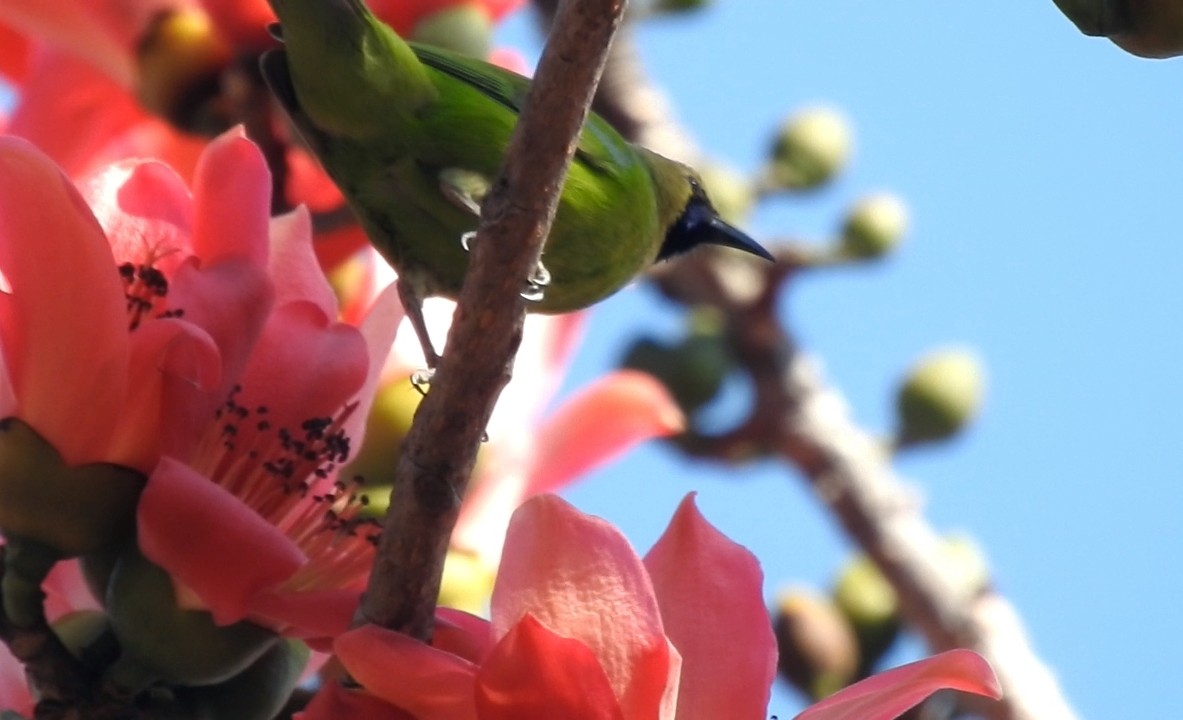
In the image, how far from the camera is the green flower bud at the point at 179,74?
164 centimetres

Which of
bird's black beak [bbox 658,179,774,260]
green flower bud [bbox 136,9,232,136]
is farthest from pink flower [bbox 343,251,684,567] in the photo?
bird's black beak [bbox 658,179,774,260]

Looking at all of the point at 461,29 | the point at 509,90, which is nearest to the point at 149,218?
the point at 461,29

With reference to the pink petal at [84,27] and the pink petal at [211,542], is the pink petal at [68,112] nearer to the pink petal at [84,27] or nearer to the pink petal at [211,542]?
the pink petal at [84,27]

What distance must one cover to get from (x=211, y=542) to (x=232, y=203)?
22 cm

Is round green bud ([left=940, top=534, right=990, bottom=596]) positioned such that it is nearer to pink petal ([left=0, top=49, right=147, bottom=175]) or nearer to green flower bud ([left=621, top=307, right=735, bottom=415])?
green flower bud ([left=621, top=307, right=735, bottom=415])

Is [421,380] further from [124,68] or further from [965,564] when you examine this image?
[965,564]

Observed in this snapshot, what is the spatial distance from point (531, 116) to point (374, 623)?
27cm

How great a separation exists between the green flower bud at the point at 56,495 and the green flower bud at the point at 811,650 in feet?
4.25

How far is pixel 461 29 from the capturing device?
1.75 metres

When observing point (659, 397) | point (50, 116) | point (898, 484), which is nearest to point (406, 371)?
point (659, 397)

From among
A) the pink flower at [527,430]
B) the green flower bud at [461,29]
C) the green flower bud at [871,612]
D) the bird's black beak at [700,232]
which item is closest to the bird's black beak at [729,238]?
the bird's black beak at [700,232]

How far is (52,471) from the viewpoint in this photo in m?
0.90

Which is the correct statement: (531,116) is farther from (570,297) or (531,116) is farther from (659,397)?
(570,297)

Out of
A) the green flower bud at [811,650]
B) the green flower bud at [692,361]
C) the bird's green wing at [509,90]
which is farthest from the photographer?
the green flower bud at [692,361]
